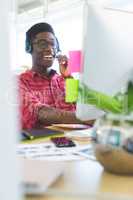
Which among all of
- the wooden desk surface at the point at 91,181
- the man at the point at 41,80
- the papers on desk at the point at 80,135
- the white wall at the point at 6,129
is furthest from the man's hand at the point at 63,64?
the white wall at the point at 6,129

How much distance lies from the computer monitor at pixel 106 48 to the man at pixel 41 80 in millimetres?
629

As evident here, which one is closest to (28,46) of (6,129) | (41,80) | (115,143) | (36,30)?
(36,30)

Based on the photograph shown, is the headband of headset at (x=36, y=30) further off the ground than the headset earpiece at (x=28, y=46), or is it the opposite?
the headband of headset at (x=36, y=30)

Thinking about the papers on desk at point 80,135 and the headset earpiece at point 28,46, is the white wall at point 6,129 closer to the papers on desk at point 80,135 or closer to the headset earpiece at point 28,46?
the papers on desk at point 80,135

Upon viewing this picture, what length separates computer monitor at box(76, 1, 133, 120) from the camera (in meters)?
0.95

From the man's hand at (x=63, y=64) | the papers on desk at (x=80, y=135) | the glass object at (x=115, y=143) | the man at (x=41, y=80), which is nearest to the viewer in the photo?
the glass object at (x=115, y=143)

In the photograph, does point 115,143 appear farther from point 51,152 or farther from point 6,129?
point 6,129

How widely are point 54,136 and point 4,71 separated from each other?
86 cm

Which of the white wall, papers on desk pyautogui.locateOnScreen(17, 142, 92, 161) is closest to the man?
papers on desk pyautogui.locateOnScreen(17, 142, 92, 161)

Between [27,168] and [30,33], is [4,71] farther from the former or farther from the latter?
[30,33]

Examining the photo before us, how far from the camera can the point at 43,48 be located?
6.46 ft

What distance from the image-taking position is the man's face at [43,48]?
1966mm

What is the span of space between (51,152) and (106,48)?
296 mm

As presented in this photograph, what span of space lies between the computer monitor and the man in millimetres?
629
